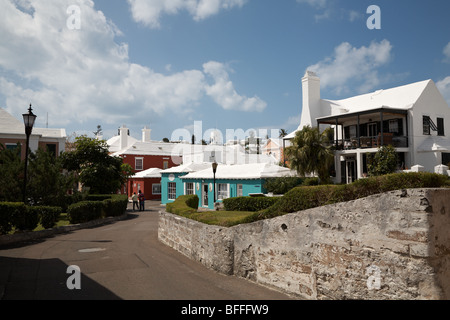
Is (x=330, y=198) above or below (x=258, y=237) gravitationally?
above

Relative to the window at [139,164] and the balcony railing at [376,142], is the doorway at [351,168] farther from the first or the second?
the window at [139,164]

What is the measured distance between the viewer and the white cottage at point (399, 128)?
66.7ft

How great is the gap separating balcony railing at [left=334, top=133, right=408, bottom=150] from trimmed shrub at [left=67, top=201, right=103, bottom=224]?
17288 mm

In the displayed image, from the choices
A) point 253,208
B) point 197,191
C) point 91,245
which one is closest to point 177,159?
point 197,191

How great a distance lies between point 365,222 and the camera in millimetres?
5273

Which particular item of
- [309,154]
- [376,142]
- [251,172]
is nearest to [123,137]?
[251,172]

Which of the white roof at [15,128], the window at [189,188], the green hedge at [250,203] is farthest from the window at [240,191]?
the white roof at [15,128]

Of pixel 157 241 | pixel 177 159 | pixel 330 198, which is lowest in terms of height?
pixel 157 241

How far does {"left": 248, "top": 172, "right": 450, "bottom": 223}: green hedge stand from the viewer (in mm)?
5168

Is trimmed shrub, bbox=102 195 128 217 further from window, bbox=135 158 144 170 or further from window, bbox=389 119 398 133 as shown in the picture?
window, bbox=135 158 144 170

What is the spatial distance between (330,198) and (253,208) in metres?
10.4

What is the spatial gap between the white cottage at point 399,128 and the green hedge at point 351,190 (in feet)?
49.8
